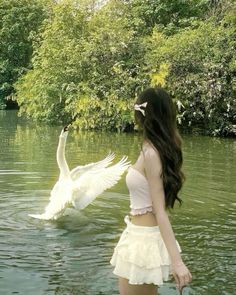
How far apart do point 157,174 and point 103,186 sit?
504 cm

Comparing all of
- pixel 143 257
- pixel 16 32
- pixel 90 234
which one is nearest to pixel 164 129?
pixel 143 257

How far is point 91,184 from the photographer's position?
8.08 meters

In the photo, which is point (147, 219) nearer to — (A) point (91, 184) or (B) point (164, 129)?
(B) point (164, 129)

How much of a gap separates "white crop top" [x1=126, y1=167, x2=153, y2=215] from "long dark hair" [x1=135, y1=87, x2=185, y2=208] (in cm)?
11

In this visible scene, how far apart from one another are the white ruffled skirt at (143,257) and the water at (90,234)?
1.95 metres

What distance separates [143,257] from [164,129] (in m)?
0.73

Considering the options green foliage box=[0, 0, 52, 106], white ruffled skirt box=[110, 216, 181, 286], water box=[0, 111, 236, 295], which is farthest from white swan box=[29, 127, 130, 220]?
green foliage box=[0, 0, 52, 106]

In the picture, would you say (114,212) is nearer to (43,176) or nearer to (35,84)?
(43,176)

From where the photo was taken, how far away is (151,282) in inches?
129

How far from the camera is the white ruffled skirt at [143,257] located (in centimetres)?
326

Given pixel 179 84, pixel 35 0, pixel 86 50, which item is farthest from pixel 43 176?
pixel 35 0

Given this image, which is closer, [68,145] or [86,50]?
[68,145]

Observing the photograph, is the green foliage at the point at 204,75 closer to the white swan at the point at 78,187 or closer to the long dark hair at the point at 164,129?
the white swan at the point at 78,187

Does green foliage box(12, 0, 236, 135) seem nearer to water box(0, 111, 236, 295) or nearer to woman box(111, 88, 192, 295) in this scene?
water box(0, 111, 236, 295)
